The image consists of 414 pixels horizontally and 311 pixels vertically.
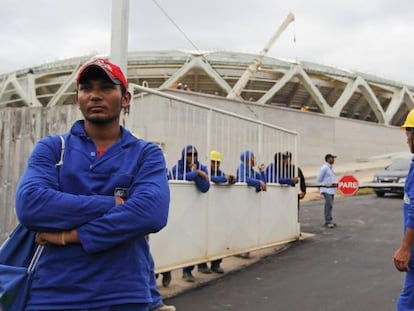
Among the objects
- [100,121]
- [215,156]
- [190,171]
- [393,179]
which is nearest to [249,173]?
[215,156]

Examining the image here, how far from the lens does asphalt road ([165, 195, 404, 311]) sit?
5379 millimetres

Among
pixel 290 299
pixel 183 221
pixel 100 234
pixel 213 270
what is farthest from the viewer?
pixel 213 270

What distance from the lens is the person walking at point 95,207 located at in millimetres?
1822

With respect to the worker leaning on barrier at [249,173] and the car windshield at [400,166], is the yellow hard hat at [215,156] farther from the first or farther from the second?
the car windshield at [400,166]

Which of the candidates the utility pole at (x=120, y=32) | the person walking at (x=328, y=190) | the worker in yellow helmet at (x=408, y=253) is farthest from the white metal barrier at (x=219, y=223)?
the worker in yellow helmet at (x=408, y=253)

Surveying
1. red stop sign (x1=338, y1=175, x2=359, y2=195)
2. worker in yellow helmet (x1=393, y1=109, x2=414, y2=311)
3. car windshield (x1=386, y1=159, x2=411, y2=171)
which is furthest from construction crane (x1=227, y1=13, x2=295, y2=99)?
worker in yellow helmet (x1=393, y1=109, x2=414, y2=311)

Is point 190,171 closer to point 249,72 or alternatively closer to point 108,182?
point 108,182

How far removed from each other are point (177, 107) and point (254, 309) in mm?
2685

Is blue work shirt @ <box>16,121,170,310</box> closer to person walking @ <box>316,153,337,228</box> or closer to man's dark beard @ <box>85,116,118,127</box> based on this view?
man's dark beard @ <box>85,116,118,127</box>

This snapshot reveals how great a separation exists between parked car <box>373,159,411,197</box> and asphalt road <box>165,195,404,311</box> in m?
6.81

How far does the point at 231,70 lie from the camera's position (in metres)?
45.8

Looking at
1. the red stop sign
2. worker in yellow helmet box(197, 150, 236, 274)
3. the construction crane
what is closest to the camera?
worker in yellow helmet box(197, 150, 236, 274)

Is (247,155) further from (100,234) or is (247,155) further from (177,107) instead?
(100,234)

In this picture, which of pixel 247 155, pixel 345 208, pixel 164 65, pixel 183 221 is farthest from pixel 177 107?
pixel 164 65
